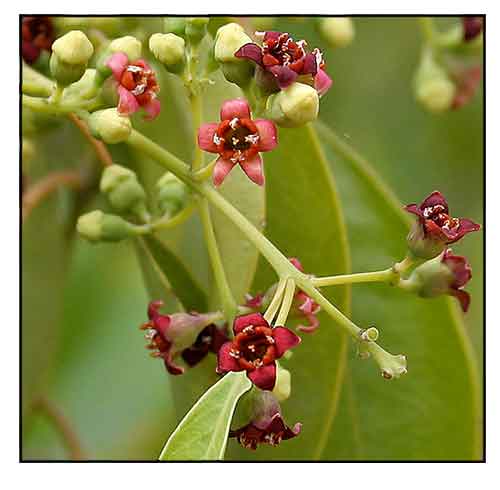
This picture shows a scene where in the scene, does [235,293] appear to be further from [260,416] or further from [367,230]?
[367,230]

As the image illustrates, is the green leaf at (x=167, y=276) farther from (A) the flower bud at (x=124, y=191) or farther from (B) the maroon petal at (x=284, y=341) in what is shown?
(B) the maroon petal at (x=284, y=341)

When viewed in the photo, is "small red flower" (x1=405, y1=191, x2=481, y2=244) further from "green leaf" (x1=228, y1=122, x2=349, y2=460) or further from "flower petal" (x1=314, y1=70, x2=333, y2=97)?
"green leaf" (x1=228, y1=122, x2=349, y2=460)

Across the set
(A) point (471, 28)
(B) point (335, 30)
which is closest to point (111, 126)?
(B) point (335, 30)

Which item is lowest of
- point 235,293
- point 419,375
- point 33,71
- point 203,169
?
point 419,375

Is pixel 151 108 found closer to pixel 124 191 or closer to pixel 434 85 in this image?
pixel 124 191

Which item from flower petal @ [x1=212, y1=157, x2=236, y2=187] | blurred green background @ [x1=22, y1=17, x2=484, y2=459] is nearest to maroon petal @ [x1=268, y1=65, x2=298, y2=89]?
flower petal @ [x1=212, y1=157, x2=236, y2=187]

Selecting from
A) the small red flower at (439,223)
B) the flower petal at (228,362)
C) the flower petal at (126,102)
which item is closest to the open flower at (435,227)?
the small red flower at (439,223)

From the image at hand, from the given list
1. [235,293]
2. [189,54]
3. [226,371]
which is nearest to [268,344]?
[226,371]
